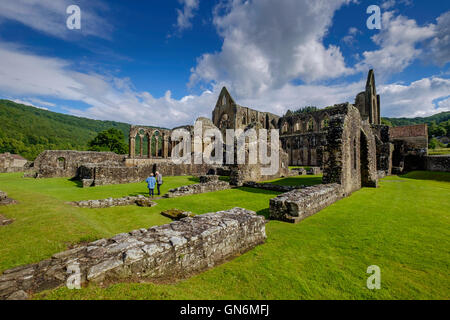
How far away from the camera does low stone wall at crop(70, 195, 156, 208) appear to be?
8141mm

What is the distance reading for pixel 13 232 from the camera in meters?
4.63

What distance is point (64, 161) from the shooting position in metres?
22.6

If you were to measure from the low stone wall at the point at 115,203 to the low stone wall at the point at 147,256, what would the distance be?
5.01 meters

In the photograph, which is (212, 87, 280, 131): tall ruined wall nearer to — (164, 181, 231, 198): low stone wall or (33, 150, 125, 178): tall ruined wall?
(33, 150, 125, 178): tall ruined wall

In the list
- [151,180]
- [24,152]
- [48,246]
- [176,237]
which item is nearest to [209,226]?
[176,237]

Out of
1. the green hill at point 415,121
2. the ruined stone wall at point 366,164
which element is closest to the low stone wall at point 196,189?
the ruined stone wall at point 366,164

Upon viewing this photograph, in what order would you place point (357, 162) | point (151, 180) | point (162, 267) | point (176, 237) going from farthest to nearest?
1. point (357, 162)
2. point (151, 180)
3. point (176, 237)
4. point (162, 267)

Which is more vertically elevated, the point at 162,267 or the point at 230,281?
the point at 162,267

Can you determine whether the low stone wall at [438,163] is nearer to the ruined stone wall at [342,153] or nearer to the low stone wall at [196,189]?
the ruined stone wall at [342,153]

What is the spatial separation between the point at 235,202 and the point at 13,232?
7.18 meters

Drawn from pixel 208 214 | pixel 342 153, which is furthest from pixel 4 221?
pixel 342 153

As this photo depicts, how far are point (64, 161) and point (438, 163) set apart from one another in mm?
41112

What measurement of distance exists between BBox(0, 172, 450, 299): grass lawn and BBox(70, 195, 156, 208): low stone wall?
1.30 meters
